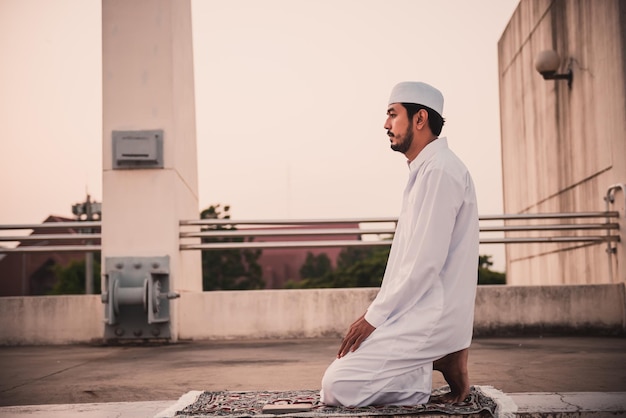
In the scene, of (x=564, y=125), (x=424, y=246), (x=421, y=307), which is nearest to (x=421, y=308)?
(x=421, y=307)

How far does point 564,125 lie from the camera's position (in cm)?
1065

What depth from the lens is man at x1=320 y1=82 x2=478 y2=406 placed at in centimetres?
281

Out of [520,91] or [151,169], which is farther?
[520,91]

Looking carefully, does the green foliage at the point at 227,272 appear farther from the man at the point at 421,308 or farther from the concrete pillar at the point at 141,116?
the man at the point at 421,308

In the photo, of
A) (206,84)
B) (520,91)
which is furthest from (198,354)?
(206,84)

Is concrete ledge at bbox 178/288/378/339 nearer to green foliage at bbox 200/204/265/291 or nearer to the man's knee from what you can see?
the man's knee

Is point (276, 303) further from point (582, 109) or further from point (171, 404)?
point (582, 109)

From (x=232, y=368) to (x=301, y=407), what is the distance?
2290mm

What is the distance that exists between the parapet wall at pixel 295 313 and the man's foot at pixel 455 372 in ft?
14.0

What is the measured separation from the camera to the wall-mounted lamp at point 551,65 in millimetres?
10047

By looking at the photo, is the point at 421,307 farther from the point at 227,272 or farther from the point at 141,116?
the point at 227,272

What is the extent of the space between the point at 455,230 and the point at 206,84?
14.9 meters

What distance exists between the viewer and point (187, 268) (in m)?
8.00

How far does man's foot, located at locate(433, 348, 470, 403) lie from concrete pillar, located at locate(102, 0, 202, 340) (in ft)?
15.0
